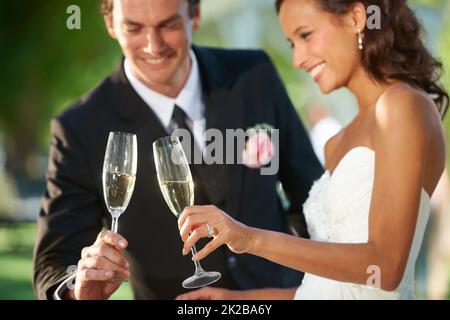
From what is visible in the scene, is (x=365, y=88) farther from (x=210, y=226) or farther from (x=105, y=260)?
(x=105, y=260)

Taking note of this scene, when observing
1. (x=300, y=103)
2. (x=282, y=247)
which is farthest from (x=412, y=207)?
(x=300, y=103)

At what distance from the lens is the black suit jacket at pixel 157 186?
3426 mm

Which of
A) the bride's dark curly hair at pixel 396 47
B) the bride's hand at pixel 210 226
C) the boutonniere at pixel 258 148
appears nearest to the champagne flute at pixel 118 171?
the bride's hand at pixel 210 226

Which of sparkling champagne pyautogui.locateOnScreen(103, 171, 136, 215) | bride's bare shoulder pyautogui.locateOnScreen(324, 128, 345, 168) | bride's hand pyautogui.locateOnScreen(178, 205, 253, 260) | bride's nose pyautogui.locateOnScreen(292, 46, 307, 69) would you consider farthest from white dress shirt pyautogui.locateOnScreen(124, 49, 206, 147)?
bride's hand pyautogui.locateOnScreen(178, 205, 253, 260)

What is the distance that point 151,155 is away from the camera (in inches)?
141

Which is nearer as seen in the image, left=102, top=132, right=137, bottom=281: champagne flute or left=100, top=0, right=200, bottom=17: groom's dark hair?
left=102, top=132, right=137, bottom=281: champagne flute

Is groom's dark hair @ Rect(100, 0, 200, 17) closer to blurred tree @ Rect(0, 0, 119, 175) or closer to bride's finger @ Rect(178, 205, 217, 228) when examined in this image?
bride's finger @ Rect(178, 205, 217, 228)

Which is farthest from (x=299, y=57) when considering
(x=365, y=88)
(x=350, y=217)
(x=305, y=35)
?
(x=350, y=217)

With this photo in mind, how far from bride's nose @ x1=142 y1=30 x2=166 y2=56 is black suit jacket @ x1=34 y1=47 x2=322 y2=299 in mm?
219

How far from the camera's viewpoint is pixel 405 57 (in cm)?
295

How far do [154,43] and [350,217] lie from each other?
48.6 inches

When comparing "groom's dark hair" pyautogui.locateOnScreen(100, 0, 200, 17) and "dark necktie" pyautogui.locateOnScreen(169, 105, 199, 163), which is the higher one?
"groom's dark hair" pyautogui.locateOnScreen(100, 0, 200, 17)

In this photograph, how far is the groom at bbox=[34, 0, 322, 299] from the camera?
3.44 meters
